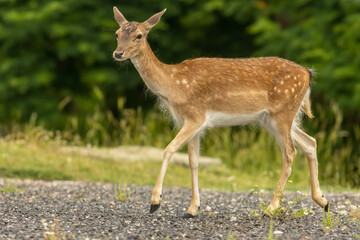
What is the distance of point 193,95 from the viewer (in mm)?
6523

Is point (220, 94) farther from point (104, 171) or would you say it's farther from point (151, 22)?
point (104, 171)

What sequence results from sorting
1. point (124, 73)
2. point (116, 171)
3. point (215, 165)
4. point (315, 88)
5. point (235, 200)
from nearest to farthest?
point (235, 200) → point (116, 171) → point (215, 165) → point (315, 88) → point (124, 73)

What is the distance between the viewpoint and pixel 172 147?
20.3 feet

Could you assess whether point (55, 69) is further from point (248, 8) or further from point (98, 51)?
point (248, 8)

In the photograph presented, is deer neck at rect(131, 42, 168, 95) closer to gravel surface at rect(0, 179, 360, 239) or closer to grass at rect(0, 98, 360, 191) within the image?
gravel surface at rect(0, 179, 360, 239)

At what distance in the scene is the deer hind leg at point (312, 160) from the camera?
668cm

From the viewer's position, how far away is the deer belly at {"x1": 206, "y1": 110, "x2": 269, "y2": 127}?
6.55m

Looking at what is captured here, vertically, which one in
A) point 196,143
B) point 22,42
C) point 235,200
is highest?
point 22,42

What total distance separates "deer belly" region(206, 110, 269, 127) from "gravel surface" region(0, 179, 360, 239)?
0.94 m

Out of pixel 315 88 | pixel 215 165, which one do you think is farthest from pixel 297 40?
pixel 215 165

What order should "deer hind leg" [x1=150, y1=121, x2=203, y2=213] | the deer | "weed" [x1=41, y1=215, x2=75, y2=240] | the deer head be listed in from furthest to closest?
the deer → the deer head → "deer hind leg" [x1=150, y1=121, x2=203, y2=213] → "weed" [x1=41, y1=215, x2=75, y2=240]

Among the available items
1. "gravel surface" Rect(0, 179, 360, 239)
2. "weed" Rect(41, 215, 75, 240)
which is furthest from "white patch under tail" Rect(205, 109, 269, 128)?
"weed" Rect(41, 215, 75, 240)

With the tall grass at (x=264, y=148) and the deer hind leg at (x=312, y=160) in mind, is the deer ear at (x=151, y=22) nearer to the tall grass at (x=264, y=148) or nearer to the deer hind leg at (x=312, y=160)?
the deer hind leg at (x=312, y=160)

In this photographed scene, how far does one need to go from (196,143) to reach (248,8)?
26.7 feet
